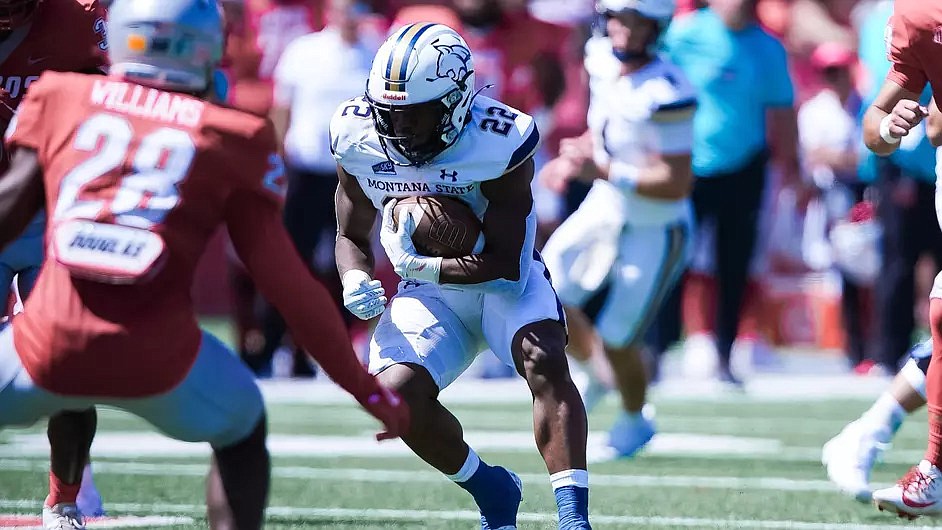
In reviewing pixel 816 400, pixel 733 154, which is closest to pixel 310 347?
pixel 816 400

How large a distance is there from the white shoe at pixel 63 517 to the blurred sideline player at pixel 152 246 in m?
1.12

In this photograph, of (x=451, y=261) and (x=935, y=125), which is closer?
(x=451, y=261)

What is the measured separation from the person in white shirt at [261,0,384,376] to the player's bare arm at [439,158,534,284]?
5328 mm

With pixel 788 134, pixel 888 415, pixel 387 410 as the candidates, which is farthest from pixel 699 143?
pixel 387 410

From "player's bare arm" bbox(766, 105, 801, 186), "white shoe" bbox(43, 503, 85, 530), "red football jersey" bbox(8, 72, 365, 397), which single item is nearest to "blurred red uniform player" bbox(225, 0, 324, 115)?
"player's bare arm" bbox(766, 105, 801, 186)

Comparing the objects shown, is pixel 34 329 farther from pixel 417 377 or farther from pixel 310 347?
pixel 417 377

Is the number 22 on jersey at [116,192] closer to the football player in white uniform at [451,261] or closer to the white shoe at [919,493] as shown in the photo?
the football player in white uniform at [451,261]

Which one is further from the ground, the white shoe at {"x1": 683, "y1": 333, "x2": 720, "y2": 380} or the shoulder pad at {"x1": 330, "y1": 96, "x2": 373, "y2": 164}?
the shoulder pad at {"x1": 330, "y1": 96, "x2": 373, "y2": 164}

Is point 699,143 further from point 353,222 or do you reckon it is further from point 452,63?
point 452,63

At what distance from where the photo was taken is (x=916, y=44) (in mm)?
4691

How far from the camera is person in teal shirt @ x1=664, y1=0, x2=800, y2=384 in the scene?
9797mm

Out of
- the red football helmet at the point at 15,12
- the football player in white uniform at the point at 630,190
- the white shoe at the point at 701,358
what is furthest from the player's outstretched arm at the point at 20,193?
the white shoe at the point at 701,358

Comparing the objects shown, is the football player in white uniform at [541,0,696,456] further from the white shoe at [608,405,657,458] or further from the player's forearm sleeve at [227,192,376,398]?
the player's forearm sleeve at [227,192,376,398]

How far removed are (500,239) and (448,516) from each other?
3.99ft
